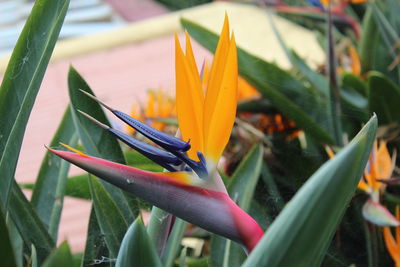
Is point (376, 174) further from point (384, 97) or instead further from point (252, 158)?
point (384, 97)

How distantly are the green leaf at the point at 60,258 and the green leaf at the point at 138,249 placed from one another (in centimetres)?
4

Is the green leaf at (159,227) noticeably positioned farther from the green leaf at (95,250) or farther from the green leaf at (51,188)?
the green leaf at (51,188)

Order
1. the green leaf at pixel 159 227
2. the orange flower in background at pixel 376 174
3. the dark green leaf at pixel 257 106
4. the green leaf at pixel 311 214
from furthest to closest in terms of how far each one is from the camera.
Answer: the dark green leaf at pixel 257 106 < the orange flower in background at pixel 376 174 < the green leaf at pixel 159 227 < the green leaf at pixel 311 214

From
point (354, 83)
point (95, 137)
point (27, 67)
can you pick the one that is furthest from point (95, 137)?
point (354, 83)

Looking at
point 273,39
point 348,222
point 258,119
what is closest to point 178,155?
point 348,222

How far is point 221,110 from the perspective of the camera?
0.38 meters

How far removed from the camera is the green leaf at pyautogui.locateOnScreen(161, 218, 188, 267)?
1.51 ft

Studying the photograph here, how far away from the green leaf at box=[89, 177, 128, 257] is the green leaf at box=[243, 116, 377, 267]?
0.64 feet

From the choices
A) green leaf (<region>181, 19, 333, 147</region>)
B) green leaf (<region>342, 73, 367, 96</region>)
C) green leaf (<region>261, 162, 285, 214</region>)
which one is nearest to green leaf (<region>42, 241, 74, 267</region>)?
green leaf (<region>261, 162, 285, 214</region>)

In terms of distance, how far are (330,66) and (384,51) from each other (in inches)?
9.7

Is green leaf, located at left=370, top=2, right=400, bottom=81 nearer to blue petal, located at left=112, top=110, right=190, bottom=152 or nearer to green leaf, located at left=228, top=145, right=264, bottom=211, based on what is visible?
green leaf, located at left=228, top=145, right=264, bottom=211

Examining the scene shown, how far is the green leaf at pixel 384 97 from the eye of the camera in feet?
2.80

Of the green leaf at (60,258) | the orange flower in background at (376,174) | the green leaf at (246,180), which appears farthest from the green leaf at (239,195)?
the green leaf at (60,258)

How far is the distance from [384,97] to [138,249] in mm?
593
